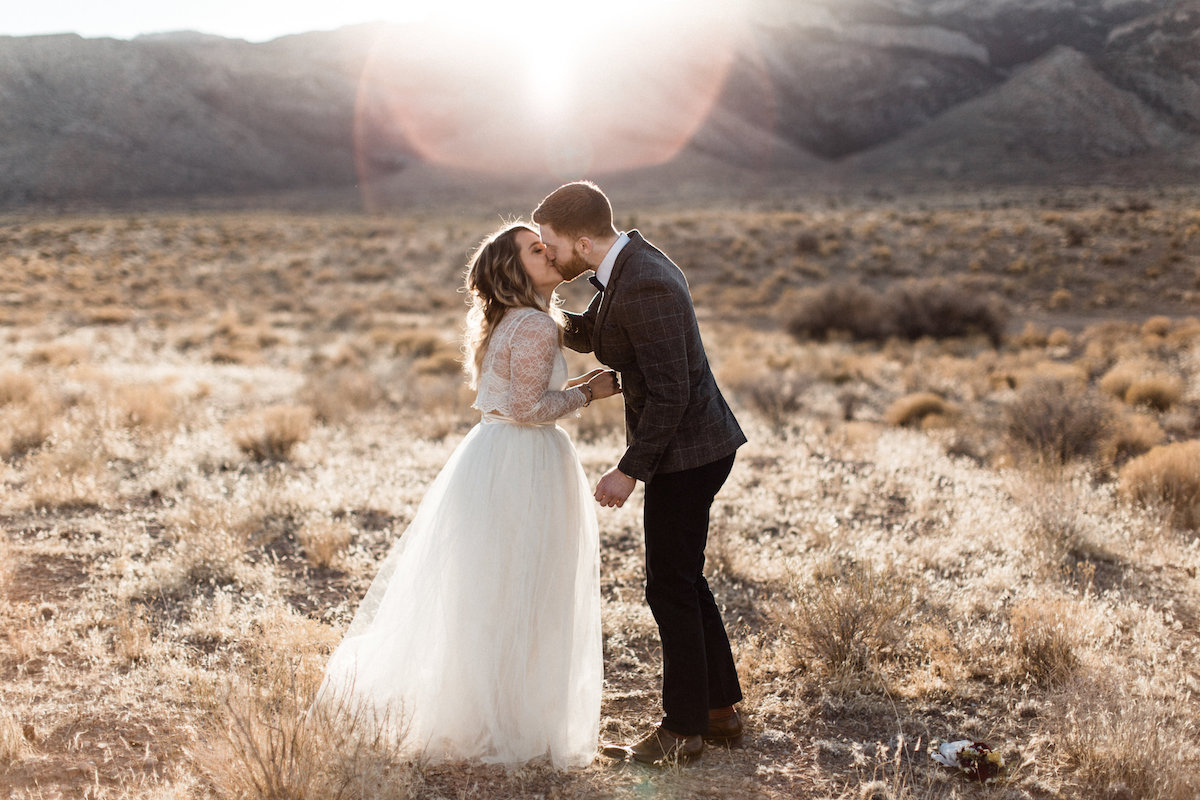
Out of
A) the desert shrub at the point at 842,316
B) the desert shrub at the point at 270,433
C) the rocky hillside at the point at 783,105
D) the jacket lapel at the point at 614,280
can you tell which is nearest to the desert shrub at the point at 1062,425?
the jacket lapel at the point at 614,280

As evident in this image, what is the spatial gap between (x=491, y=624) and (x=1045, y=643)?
276 centimetres

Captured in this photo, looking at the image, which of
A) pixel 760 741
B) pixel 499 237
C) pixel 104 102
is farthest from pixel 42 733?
pixel 104 102

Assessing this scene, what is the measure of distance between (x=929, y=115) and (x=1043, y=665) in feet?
371

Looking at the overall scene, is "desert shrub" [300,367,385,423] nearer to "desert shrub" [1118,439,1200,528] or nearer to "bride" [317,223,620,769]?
"bride" [317,223,620,769]

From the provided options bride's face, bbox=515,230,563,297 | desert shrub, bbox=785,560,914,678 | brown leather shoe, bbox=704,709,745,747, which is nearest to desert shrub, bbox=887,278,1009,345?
desert shrub, bbox=785,560,914,678

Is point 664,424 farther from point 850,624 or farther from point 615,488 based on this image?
point 850,624

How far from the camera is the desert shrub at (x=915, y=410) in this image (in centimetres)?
1016

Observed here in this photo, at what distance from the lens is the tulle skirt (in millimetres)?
3143

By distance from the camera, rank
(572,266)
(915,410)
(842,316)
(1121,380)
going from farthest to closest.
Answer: (842,316), (1121,380), (915,410), (572,266)

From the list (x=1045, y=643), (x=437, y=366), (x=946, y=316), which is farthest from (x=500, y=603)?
(x=946, y=316)

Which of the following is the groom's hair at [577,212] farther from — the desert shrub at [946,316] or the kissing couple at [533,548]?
the desert shrub at [946,316]

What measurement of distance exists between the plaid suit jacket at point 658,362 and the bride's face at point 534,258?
233 millimetres

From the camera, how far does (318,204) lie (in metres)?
68.9

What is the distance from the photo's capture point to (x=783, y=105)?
109125mm
